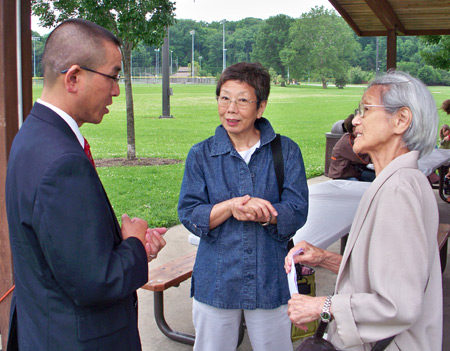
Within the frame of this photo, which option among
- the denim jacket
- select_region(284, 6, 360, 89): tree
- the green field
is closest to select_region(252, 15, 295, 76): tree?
select_region(284, 6, 360, 89): tree

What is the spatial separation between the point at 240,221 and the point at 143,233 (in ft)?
2.79

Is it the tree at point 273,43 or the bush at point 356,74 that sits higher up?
the tree at point 273,43

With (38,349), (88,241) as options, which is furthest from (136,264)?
(38,349)

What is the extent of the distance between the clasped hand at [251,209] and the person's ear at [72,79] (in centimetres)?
102

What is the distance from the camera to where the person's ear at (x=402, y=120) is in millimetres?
1894

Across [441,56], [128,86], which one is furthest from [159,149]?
[441,56]

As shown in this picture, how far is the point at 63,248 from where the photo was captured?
1.61m

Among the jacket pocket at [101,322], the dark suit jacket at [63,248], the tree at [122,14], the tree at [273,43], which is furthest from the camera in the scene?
the tree at [273,43]

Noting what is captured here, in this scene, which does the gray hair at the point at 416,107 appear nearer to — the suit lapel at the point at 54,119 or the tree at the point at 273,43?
the suit lapel at the point at 54,119

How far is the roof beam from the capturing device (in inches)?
285

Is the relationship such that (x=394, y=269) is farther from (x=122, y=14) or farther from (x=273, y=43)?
(x=273, y=43)

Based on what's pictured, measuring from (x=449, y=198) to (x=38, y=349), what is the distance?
28.1ft

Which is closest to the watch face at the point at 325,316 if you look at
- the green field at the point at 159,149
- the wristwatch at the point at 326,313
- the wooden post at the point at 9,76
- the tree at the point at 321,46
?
the wristwatch at the point at 326,313

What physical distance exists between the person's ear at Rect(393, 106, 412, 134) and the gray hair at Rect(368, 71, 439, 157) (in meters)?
0.01
